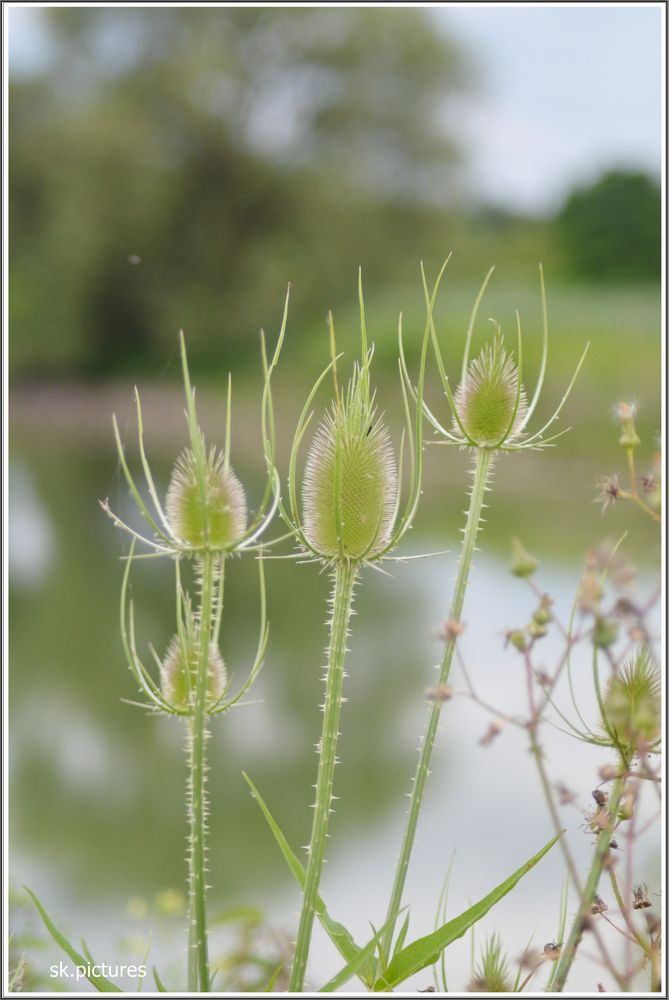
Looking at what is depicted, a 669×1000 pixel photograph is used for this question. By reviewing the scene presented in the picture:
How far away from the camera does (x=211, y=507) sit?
0.49 meters

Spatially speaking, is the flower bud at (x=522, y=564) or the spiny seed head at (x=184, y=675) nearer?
the flower bud at (x=522, y=564)

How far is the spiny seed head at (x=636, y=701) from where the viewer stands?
39 centimetres

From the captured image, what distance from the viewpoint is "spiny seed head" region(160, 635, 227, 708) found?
0.50 m

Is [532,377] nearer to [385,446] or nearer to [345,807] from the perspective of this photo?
[345,807]

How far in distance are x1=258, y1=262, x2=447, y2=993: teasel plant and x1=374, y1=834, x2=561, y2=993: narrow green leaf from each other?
0.04 meters

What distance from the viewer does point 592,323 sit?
5.75 metres

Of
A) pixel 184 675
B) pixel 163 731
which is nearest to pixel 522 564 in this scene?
pixel 184 675

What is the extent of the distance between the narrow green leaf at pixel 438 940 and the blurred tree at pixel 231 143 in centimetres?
606

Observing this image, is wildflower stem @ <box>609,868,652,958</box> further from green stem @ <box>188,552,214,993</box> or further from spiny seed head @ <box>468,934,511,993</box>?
green stem @ <box>188,552,214,993</box>

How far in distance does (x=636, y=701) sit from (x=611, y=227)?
27.7 feet

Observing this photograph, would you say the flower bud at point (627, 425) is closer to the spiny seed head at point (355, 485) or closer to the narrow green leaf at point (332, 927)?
the spiny seed head at point (355, 485)

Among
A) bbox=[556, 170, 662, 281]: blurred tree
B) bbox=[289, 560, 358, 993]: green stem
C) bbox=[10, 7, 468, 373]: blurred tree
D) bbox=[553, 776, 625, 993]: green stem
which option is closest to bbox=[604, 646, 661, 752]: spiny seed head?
bbox=[553, 776, 625, 993]: green stem

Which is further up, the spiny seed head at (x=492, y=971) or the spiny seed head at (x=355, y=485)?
the spiny seed head at (x=355, y=485)

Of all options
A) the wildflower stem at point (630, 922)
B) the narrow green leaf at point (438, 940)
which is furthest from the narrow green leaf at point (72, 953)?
the wildflower stem at point (630, 922)
